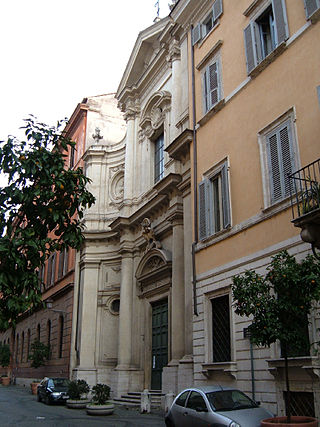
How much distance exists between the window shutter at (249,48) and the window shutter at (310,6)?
2.15m

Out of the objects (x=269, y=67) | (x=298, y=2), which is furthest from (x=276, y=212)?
(x=298, y=2)

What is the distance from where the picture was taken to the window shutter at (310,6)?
36.8ft

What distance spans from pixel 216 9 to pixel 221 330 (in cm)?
1057

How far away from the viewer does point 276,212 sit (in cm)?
1138

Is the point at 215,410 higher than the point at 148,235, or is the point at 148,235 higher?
the point at 148,235

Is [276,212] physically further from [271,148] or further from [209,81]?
[209,81]

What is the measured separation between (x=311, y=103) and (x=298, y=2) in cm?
301

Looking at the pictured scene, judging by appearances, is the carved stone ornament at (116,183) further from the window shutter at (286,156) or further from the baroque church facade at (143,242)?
the window shutter at (286,156)

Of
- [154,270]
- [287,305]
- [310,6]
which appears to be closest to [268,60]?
[310,6]

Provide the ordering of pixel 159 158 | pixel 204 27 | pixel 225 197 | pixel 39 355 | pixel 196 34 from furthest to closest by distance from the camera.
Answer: pixel 39 355, pixel 159 158, pixel 196 34, pixel 204 27, pixel 225 197

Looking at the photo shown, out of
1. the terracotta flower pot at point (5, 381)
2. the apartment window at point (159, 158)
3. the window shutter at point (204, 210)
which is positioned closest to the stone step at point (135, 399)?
the window shutter at point (204, 210)

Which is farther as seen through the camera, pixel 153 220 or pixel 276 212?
pixel 153 220

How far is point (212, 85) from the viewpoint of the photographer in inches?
620

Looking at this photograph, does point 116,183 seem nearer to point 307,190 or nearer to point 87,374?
point 87,374
